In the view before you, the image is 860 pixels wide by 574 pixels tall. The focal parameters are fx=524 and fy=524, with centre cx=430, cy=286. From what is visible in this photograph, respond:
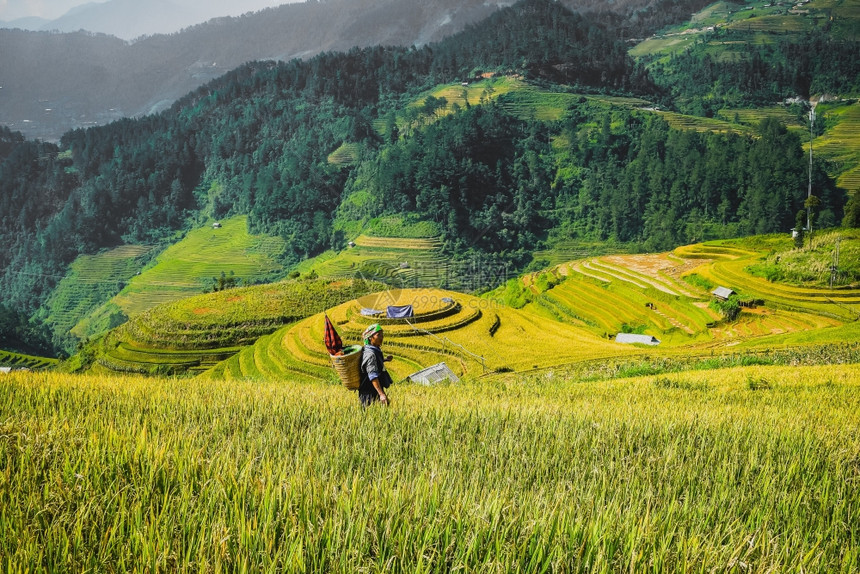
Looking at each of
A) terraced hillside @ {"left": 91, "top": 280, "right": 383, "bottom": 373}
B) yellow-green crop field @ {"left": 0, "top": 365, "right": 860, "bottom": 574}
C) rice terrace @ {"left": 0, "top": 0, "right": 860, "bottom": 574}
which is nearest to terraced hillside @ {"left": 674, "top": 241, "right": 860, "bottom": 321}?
rice terrace @ {"left": 0, "top": 0, "right": 860, "bottom": 574}

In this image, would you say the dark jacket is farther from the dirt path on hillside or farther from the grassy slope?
the dirt path on hillside

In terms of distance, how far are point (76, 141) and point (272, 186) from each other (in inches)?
3401

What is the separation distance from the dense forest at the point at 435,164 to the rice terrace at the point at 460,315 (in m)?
0.97

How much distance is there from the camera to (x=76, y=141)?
A: 178750 mm

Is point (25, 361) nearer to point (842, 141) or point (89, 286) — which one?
point (89, 286)

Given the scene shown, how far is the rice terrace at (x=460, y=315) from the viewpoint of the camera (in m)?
2.24

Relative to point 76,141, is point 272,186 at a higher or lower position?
lower

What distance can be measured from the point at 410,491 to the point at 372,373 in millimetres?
2827

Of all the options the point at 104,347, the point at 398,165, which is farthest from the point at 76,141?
the point at 104,347

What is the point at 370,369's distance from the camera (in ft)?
17.3

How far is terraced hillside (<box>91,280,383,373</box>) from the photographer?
4744cm

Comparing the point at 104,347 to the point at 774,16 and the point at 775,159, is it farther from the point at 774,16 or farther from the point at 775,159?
the point at 774,16

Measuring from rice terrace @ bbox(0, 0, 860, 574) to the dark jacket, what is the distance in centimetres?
9

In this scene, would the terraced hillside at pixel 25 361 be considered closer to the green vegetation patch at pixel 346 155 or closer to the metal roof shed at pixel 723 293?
the metal roof shed at pixel 723 293
